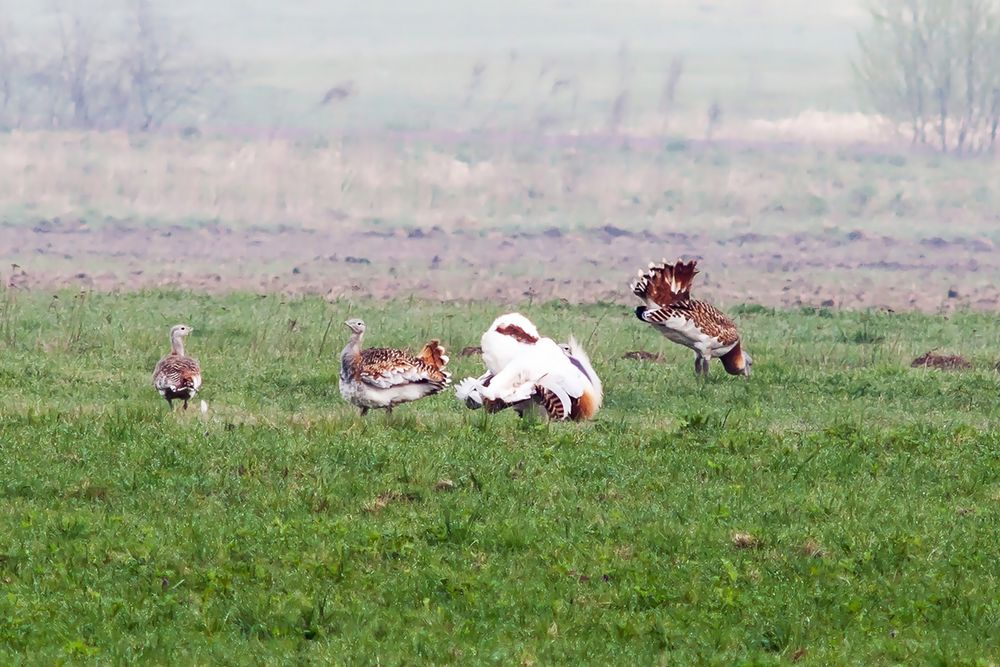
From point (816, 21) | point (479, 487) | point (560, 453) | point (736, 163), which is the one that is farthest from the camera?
point (816, 21)

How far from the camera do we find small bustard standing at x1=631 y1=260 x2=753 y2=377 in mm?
20766

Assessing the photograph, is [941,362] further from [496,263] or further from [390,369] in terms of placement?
[496,263]

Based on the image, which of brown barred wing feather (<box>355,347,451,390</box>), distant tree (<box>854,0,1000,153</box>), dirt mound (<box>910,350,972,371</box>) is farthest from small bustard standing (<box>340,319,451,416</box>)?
distant tree (<box>854,0,1000,153</box>)

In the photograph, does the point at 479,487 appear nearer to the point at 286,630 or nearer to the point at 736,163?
the point at 286,630

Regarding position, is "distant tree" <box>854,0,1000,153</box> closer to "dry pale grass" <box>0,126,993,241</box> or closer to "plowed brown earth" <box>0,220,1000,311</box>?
"dry pale grass" <box>0,126,993,241</box>

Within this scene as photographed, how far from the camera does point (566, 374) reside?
16938 mm

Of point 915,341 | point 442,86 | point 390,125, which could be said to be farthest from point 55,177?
point 915,341

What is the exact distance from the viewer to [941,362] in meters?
24.0

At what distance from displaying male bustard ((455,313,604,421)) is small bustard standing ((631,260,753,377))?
129 inches

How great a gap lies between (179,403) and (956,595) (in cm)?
1046

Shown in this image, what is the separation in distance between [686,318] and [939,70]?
6503cm

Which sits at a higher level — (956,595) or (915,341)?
(956,595)

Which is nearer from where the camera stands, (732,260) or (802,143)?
(732,260)

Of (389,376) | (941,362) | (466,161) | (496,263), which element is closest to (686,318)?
(941,362)
